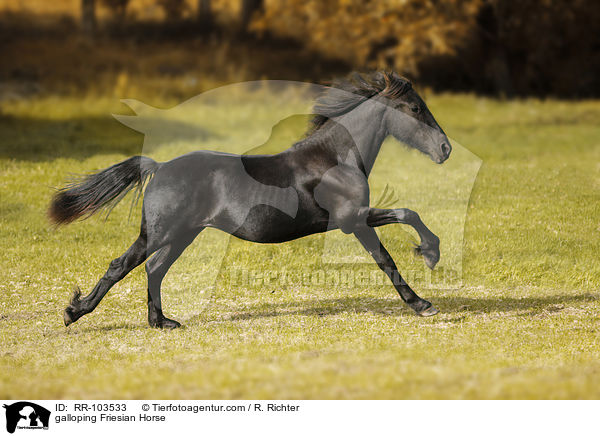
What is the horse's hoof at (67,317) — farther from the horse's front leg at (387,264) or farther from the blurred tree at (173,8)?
the blurred tree at (173,8)

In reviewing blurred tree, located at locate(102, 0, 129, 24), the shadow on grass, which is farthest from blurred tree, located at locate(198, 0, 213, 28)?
the shadow on grass

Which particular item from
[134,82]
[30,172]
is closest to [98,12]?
[134,82]

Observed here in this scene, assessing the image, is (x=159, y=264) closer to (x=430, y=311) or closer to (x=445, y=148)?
(x=430, y=311)

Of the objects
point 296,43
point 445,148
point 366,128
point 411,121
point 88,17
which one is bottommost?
point 296,43

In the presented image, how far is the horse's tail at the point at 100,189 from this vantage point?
300 inches

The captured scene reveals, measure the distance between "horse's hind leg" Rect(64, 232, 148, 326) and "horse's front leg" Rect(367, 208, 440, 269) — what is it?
2124mm

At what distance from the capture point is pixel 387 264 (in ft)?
25.1

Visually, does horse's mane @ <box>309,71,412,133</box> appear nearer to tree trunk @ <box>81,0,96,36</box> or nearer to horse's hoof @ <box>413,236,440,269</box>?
horse's hoof @ <box>413,236,440,269</box>

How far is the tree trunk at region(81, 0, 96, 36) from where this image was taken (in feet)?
91.1

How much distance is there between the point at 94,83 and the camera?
24828mm
